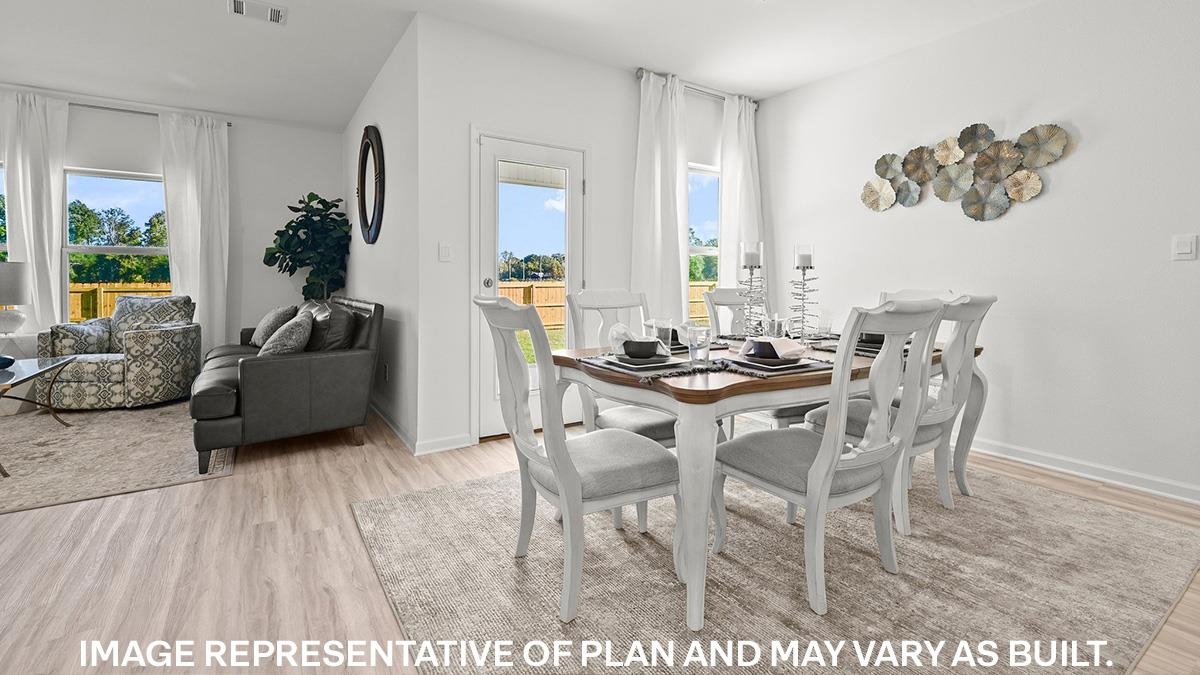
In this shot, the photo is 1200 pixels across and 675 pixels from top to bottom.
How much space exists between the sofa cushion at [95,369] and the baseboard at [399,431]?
6.62ft

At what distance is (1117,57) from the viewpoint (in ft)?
9.55

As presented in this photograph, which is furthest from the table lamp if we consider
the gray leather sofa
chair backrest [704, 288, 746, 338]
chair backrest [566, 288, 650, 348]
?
chair backrest [704, 288, 746, 338]

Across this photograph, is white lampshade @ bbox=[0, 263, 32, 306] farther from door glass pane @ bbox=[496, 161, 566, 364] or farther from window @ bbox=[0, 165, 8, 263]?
door glass pane @ bbox=[496, 161, 566, 364]

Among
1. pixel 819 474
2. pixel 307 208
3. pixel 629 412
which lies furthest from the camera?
pixel 307 208

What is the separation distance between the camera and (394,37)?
3.64m

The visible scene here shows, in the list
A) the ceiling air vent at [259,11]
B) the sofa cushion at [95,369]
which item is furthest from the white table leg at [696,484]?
the sofa cushion at [95,369]

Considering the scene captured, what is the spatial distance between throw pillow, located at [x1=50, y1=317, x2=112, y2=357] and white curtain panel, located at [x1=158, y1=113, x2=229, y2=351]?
72 centimetres

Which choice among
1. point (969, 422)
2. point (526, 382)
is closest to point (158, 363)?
point (526, 382)

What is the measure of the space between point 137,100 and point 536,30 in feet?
12.7

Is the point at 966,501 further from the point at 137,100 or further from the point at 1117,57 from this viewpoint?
the point at 137,100

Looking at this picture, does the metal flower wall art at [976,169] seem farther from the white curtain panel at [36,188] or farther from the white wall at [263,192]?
the white curtain panel at [36,188]

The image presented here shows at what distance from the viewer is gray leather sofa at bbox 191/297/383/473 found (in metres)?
3.06

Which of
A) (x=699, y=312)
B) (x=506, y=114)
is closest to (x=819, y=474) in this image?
(x=506, y=114)

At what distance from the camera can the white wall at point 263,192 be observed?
5.54 m
